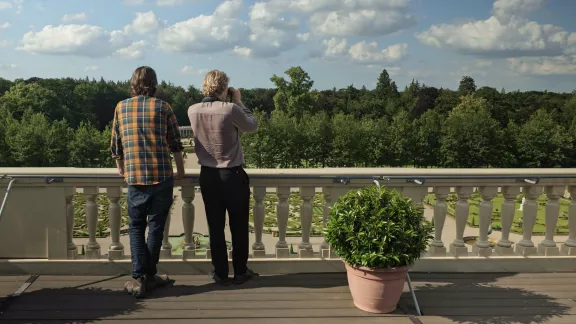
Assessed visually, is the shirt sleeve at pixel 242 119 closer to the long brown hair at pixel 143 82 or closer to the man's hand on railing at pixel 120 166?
the long brown hair at pixel 143 82

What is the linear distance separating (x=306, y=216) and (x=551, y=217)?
256 centimetres

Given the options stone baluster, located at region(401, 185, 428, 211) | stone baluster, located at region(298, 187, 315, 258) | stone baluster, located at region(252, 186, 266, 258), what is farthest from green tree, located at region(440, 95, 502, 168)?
stone baluster, located at region(252, 186, 266, 258)

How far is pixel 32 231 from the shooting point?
464 centimetres

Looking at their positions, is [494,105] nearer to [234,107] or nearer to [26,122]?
[26,122]

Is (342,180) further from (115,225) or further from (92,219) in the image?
(92,219)

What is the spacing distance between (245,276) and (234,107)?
1605mm

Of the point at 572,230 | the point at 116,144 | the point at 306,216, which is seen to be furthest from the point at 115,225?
the point at 572,230

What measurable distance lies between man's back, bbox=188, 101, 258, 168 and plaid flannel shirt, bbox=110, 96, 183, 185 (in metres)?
0.28

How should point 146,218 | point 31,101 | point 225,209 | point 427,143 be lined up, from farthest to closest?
point 31,101 → point 427,143 → point 225,209 → point 146,218

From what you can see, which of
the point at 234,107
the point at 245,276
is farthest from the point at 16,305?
the point at 234,107

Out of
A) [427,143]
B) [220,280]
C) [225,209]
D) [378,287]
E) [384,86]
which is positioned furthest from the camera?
[384,86]

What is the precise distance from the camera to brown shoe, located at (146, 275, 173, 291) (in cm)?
428

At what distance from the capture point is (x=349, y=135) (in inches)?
2714

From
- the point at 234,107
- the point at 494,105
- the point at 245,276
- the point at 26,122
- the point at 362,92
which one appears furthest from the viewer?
the point at 362,92
